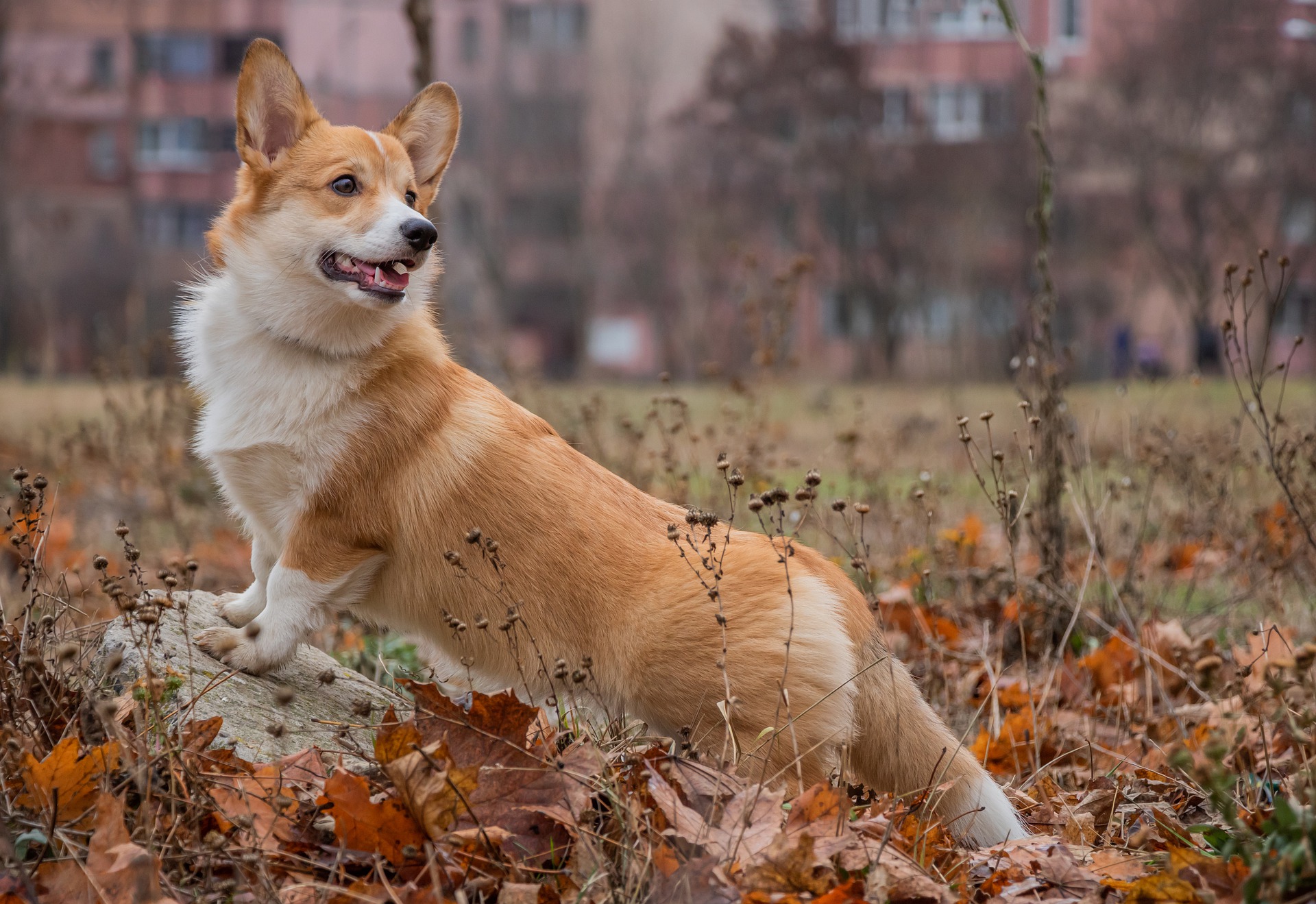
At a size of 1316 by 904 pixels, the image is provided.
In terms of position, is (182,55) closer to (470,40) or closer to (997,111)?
(470,40)

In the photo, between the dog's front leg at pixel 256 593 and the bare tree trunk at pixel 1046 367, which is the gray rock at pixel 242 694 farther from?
the bare tree trunk at pixel 1046 367

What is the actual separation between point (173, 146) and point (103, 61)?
345 inches

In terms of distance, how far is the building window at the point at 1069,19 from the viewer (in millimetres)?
30844

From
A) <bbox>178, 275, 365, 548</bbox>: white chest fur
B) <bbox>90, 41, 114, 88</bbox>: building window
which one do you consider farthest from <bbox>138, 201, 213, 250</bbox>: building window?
<bbox>178, 275, 365, 548</bbox>: white chest fur

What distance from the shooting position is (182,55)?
102ft

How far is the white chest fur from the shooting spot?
10.3ft

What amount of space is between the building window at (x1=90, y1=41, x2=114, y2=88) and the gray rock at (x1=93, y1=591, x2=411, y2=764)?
1083 inches

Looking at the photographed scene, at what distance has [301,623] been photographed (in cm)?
307

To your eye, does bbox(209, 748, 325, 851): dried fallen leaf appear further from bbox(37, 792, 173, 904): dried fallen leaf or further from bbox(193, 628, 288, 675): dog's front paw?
bbox(193, 628, 288, 675): dog's front paw

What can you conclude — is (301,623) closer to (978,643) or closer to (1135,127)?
(978,643)

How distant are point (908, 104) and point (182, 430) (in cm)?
2586

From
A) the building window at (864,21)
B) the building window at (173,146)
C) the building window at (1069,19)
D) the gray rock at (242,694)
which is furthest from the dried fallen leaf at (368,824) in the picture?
the building window at (173,146)

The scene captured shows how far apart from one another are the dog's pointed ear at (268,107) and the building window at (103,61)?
26.9 meters

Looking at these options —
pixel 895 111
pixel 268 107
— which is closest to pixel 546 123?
pixel 895 111
